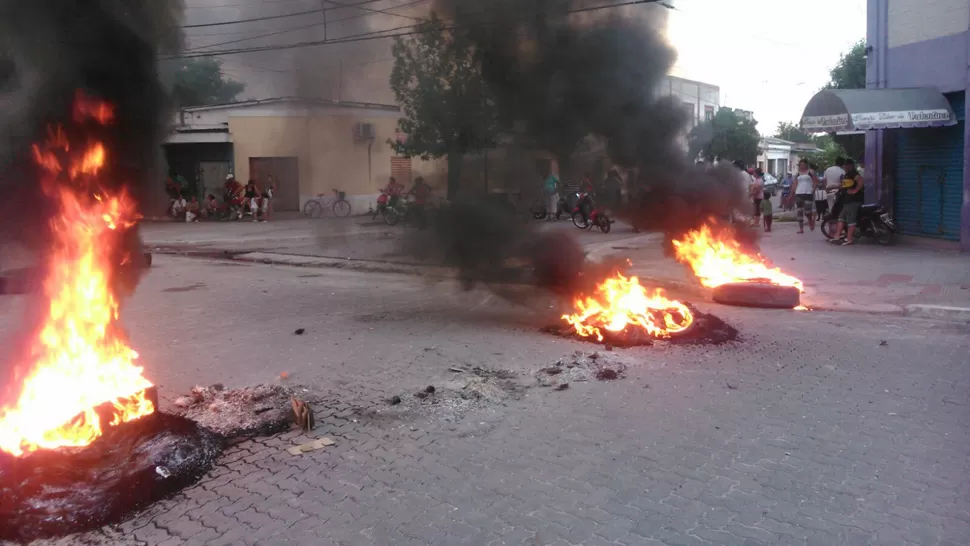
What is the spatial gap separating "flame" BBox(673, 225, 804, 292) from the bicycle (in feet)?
13.5

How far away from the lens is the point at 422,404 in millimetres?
5199

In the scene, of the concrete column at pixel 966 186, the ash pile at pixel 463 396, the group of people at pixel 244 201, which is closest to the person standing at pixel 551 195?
the ash pile at pixel 463 396

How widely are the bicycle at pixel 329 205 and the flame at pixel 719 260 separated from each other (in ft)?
13.5

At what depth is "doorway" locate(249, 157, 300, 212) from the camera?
22.9ft

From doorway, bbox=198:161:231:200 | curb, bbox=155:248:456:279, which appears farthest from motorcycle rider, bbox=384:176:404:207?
doorway, bbox=198:161:231:200

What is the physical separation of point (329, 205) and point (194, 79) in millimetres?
2663

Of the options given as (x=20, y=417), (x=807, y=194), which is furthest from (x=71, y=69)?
(x=807, y=194)

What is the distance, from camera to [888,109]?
1255 centimetres

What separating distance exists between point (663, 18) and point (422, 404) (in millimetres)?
6159

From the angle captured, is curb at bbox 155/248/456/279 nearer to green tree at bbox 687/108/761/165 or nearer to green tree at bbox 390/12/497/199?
green tree at bbox 390/12/497/199

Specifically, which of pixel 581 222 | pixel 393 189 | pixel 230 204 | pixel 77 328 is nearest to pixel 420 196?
pixel 393 189

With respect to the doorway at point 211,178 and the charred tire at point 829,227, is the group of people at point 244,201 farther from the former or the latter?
the charred tire at point 829,227

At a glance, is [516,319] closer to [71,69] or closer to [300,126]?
[300,126]

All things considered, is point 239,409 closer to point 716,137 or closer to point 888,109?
point 716,137
